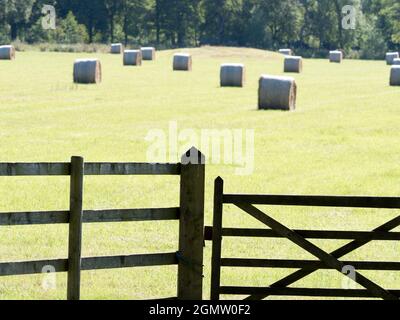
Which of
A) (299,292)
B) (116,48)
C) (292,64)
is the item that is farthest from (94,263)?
(116,48)

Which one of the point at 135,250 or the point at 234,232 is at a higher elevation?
the point at 234,232

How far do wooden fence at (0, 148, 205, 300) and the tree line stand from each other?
132596mm

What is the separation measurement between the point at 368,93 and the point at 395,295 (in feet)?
127

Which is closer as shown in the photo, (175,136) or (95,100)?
(175,136)

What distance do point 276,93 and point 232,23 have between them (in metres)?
118

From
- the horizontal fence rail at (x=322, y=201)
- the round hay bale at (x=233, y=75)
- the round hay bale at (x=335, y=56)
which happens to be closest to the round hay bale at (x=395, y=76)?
the round hay bale at (x=233, y=75)

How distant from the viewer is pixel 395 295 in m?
9.71

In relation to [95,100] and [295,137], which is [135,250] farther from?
[95,100]

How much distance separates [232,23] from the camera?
15175 centimetres

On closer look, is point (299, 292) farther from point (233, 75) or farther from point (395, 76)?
point (395, 76)

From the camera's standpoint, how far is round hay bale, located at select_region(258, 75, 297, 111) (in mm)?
34312

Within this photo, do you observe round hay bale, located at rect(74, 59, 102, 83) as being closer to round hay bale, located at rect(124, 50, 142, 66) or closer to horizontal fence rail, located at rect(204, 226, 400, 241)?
round hay bale, located at rect(124, 50, 142, 66)

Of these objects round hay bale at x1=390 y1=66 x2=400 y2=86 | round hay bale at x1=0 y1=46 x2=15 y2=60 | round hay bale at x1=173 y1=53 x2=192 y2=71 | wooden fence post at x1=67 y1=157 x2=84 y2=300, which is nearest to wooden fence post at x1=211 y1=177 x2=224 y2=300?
wooden fence post at x1=67 y1=157 x2=84 y2=300
